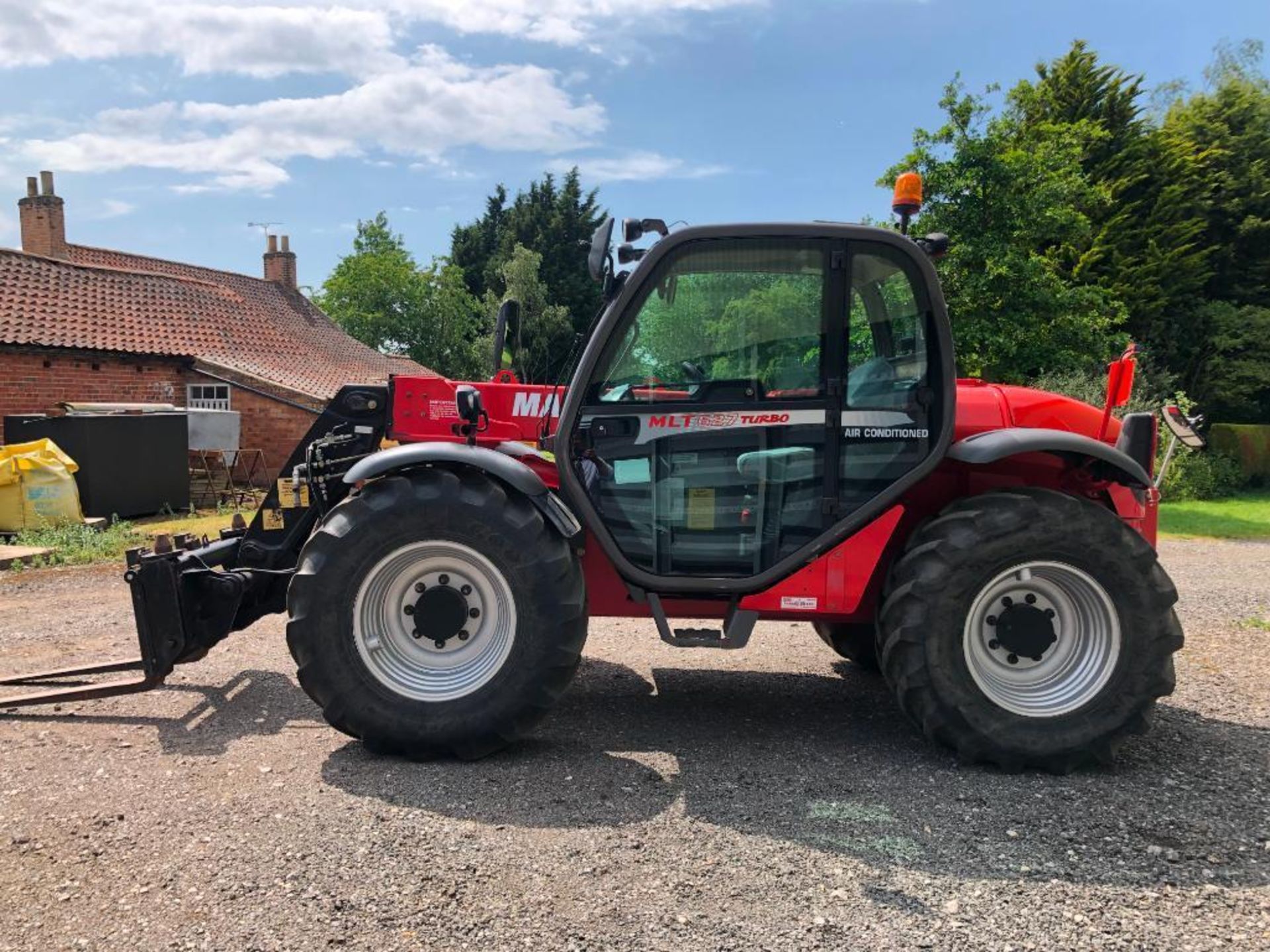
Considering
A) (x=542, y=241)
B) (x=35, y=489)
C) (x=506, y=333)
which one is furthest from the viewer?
(x=542, y=241)

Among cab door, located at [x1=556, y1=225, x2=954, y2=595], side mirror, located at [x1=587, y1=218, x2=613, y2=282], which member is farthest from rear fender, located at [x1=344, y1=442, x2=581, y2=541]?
side mirror, located at [x1=587, y1=218, x2=613, y2=282]

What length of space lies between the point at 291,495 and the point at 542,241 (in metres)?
34.2

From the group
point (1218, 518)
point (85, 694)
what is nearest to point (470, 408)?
point (85, 694)

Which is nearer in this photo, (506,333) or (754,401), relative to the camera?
(754,401)

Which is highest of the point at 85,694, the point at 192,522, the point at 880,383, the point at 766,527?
the point at 880,383

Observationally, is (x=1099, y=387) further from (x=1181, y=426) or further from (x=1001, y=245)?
(x=1181, y=426)

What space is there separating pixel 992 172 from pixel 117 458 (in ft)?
48.4

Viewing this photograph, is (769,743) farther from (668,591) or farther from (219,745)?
(219,745)

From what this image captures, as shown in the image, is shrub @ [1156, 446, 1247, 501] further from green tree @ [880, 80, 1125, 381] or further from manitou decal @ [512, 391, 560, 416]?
manitou decal @ [512, 391, 560, 416]

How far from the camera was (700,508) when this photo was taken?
13.4ft

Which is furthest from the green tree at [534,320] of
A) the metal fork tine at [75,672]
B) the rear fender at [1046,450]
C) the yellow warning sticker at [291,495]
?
the metal fork tine at [75,672]

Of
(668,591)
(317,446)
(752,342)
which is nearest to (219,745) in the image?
(317,446)

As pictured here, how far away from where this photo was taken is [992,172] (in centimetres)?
1511

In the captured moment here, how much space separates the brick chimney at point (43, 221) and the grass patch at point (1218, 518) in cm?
2666
